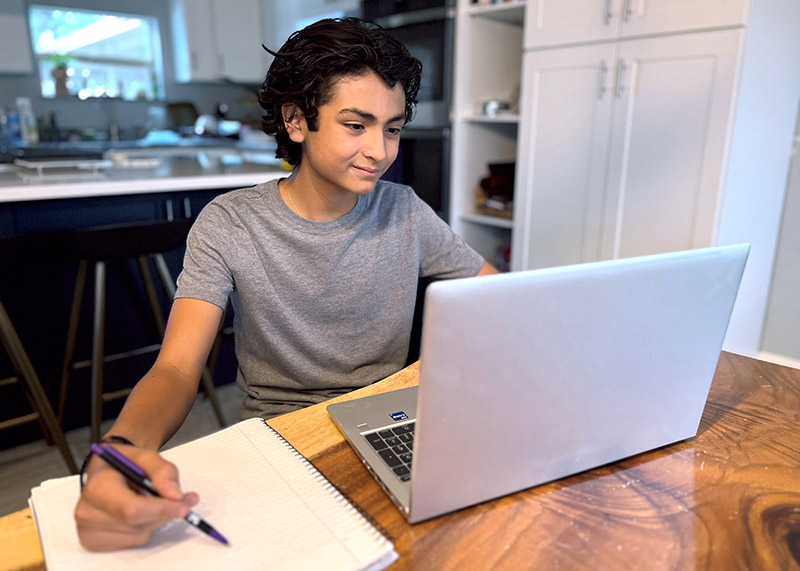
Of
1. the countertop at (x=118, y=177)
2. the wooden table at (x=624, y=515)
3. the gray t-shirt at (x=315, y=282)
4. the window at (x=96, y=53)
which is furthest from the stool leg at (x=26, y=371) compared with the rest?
the window at (x=96, y=53)

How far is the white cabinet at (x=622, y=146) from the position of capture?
2.05m

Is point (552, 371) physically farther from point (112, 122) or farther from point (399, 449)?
point (112, 122)

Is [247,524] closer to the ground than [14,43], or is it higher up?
closer to the ground

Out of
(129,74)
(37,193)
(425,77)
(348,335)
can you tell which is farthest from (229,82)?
(348,335)

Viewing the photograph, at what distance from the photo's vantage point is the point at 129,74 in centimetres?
537

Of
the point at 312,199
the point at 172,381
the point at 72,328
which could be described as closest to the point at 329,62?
the point at 312,199

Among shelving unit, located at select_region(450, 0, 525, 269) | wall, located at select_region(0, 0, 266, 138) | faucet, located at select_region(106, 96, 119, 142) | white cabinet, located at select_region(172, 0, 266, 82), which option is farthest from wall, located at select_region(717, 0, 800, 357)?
faucet, located at select_region(106, 96, 119, 142)

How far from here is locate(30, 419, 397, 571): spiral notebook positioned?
0.50m

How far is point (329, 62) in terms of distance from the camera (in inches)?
37.6

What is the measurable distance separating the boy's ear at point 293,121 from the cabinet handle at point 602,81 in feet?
5.43

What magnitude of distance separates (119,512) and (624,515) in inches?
18.6

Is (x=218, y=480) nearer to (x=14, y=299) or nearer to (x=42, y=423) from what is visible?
(x=42, y=423)

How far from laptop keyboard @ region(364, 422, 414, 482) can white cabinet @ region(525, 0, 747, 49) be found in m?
1.89

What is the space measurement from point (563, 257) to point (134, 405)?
2167 millimetres
